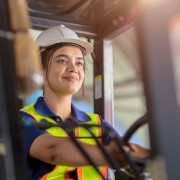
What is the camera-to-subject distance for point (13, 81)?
48.2 inches

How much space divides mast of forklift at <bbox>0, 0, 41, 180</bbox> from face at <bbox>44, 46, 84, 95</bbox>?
3.16 ft

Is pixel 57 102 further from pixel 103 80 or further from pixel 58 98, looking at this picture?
pixel 103 80

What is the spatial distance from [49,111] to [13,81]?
3.37 ft

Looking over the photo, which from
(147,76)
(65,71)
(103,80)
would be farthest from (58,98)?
(147,76)

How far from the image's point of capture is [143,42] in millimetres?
1295

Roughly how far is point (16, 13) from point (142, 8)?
1.21 feet

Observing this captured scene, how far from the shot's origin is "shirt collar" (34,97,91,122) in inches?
87.8

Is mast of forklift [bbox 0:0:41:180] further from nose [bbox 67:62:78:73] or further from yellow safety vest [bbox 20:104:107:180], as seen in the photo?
nose [bbox 67:62:78:73]

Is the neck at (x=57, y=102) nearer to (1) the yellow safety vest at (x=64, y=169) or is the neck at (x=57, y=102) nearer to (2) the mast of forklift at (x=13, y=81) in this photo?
(1) the yellow safety vest at (x=64, y=169)

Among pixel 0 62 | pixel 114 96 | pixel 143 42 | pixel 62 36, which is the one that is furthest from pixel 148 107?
pixel 114 96

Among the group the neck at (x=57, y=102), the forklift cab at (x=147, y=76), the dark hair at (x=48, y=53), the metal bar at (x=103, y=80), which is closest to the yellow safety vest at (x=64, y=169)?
the neck at (x=57, y=102)

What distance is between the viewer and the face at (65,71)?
222 cm

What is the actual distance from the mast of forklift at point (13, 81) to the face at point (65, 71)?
96 centimetres

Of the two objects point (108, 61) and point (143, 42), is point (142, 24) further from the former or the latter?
point (108, 61)
